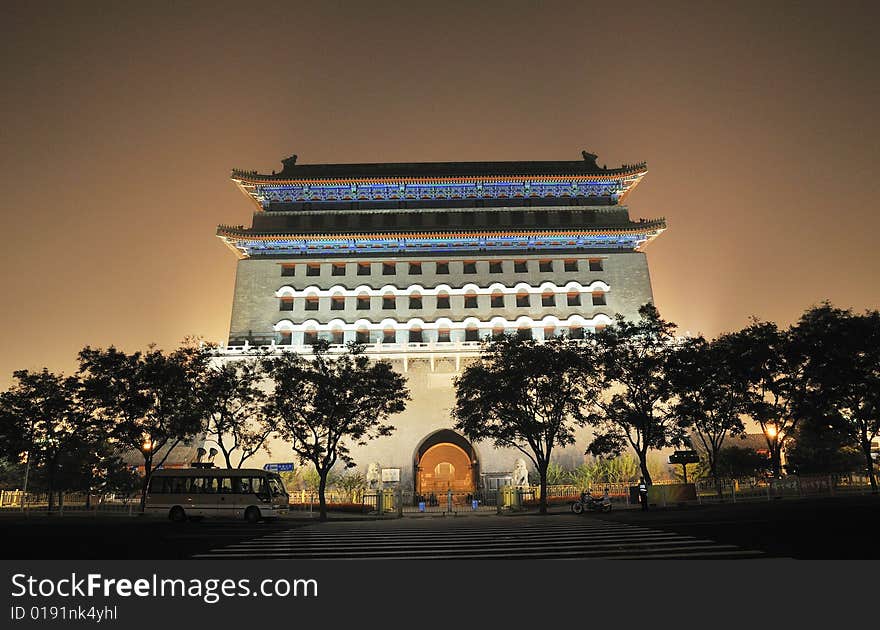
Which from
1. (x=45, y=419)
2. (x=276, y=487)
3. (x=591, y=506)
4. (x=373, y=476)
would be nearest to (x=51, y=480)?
(x=45, y=419)

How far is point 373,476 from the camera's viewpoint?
3950 centimetres

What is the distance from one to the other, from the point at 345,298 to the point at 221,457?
1639 centimetres

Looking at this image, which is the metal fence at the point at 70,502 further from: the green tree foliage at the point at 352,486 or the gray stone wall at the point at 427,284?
the gray stone wall at the point at 427,284

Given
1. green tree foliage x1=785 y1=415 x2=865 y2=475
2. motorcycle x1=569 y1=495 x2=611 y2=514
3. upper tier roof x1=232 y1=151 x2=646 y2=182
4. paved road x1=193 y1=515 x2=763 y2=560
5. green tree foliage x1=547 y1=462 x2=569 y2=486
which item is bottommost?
paved road x1=193 y1=515 x2=763 y2=560

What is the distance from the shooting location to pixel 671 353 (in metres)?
31.3

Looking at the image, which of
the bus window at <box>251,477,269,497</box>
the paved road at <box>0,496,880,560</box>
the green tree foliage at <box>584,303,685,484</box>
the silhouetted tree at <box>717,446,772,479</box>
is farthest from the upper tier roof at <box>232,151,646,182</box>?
the paved road at <box>0,496,880,560</box>

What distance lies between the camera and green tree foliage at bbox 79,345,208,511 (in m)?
29.2

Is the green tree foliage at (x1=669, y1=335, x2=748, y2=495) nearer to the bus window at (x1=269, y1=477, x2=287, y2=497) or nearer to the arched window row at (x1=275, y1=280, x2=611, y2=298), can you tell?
the bus window at (x1=269, y1=477, x2=287, y2=497)

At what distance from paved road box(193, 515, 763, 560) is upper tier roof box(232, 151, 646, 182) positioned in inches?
1621

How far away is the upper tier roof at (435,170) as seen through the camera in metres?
53.7

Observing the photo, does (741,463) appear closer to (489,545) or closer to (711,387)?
(711,387)

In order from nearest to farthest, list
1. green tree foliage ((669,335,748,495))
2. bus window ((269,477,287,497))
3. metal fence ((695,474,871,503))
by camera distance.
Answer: bus window ((269,477,287,497)) → metal fence ((695,474,871,503)) → green tree foliage ((669,335,748,495))

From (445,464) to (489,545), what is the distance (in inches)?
1458

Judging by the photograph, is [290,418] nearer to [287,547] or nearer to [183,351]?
[183,351]
